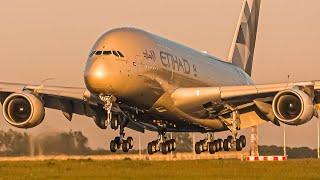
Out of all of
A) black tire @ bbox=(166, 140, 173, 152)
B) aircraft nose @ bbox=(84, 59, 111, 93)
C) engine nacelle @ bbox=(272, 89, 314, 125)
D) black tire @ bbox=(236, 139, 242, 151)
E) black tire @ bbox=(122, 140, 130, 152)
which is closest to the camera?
aircraft nose @ bbox=(84, 59, 111, 93)

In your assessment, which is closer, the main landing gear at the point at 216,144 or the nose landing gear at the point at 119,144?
the nose landing gear at the point at 119,144

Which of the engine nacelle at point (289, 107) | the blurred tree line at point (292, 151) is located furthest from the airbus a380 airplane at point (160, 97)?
the blurred tree line at point (292, 151)

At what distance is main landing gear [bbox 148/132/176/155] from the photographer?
55188 mm

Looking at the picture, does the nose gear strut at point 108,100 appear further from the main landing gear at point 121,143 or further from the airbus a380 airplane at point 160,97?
the main landing gear at point 121,143

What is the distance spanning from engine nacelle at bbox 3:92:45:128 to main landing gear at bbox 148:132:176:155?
23.5 feet

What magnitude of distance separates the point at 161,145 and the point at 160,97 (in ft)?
21.0

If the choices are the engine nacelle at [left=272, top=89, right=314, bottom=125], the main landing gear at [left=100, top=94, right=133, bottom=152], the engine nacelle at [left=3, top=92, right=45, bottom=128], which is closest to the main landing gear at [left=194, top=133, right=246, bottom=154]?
the main landing gear at [left=100, top=94, right=133, bottom=152]

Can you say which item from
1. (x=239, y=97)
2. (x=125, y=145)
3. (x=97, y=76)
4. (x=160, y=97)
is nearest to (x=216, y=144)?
(x=239, y=97)

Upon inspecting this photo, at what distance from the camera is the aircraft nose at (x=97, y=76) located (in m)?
44.4

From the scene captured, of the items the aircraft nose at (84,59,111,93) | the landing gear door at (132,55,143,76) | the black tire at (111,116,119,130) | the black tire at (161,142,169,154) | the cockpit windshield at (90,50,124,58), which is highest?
the cockpit windshield at (90,50,124,58)

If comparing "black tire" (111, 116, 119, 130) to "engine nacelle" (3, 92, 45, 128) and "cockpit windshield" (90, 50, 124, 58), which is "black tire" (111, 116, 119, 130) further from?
"cockpit windshield" (90, 50, 124, 58)

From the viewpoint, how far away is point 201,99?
169ft

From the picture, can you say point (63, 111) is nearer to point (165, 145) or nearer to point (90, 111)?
point (90, 111)

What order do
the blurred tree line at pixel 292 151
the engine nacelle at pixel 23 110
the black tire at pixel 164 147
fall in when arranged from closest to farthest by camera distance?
the engine nacelle at pixel 23 110 < the black tire at pixel 164 147 < the blurred tree line at pixel 292 151
